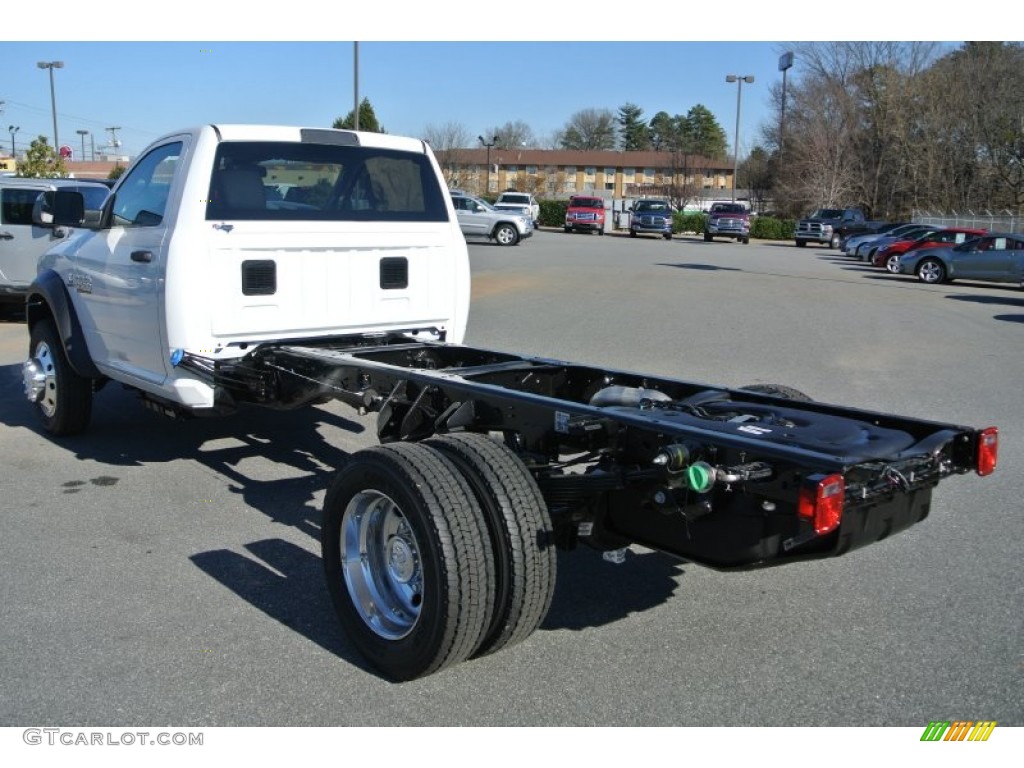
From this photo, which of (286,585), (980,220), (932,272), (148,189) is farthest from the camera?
(980,220)

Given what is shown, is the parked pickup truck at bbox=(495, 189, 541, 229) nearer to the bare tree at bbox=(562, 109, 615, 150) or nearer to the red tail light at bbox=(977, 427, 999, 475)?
the red tail light at bbox=(977, 427, 999, 475)

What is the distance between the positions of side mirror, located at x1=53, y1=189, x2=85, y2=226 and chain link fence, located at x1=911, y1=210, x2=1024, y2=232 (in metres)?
45.4

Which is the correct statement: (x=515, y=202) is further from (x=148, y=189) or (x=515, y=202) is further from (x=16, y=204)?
(x=148, y=189)

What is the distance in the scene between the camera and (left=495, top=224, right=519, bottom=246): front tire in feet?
122

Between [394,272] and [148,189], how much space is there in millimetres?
1716

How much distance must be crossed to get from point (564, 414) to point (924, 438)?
1480 millimetres

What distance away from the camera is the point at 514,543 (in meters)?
3.45

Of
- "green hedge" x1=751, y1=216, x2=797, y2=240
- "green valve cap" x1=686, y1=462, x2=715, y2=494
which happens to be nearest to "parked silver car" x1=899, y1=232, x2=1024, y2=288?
"green valve cap" x1=686, y1=462, x2=715, y2=494

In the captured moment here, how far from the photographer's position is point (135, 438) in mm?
7504

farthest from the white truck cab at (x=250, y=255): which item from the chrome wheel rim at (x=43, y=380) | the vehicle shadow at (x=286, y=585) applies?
the vehicle shadow at (x=286, y=585)

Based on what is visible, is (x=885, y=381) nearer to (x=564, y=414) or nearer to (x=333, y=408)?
(x=333, y=408)

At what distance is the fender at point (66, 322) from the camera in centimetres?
682

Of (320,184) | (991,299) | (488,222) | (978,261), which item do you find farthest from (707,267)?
(320,184)
